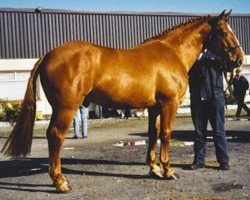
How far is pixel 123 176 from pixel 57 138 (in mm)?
1504

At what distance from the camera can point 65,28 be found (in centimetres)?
2462

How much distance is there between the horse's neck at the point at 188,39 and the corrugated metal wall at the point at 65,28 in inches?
→ 703

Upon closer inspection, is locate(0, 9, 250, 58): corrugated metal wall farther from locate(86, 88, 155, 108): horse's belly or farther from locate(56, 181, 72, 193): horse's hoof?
locate(56, 181, 72, 193): horse's hoof

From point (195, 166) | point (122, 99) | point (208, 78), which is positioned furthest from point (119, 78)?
point (195, 166)

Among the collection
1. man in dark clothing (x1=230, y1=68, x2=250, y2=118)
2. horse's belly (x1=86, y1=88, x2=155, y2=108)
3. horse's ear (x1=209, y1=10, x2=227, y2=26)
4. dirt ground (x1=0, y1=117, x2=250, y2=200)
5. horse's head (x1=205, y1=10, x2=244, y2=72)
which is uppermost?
horse's ear (x1=209, y1=10, x2=227, y2=26)

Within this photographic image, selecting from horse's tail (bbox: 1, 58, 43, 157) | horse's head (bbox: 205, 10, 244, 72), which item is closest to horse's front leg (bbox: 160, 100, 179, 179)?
horse's head (bbox: 205, 10, 244, 72)

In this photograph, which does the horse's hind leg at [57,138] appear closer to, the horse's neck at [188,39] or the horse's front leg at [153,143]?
the horse's front leg at [153,143]

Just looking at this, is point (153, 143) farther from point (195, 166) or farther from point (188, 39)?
point (188, 39)

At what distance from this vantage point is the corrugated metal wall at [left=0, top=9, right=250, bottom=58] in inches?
917

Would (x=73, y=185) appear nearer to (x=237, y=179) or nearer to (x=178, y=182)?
(x=178, y=182)

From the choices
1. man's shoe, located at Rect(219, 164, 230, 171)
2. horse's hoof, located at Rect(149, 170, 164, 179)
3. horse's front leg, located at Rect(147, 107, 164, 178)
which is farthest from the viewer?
man's shoe, located at Rect(219, 164, 230, 171)

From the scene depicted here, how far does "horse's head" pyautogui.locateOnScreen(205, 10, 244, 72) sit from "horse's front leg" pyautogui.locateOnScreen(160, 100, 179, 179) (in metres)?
1.23

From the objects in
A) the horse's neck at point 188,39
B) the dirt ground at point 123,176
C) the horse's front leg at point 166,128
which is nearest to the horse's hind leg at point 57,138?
the dirt ground at point 123,176

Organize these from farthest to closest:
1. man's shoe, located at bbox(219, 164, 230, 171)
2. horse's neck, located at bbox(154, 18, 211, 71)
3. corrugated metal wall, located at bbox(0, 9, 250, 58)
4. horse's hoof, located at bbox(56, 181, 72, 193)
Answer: corrugated metal wall, located at bbox(0, 9, 250, 58)
man's shoe, located at bbox(219, 164, 230, 171)
horse's neck, located at bbox(154, 18, 211, 71)
horse's hoof, located at bbox(56, 181, 72, 193)
